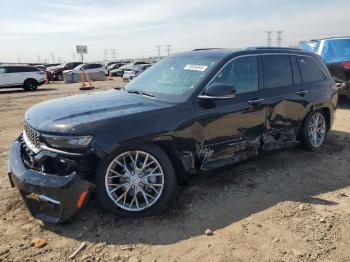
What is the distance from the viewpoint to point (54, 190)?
11.7 feet

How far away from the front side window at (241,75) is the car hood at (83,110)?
930 mm

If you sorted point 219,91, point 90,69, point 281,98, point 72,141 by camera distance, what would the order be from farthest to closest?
1. point 90,69
2. point 281,98
3. point 219,91
4. point 72,141

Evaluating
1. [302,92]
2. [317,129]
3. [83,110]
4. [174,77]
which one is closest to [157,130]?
[83,110]

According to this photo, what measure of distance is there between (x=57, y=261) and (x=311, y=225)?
2.55 m

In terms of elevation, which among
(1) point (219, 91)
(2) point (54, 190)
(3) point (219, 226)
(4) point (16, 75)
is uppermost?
(1) point (219, 91)

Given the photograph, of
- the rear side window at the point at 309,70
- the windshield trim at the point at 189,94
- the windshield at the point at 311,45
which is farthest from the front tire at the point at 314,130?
the windshield at the point at 311,45

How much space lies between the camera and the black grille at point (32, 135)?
4.02m

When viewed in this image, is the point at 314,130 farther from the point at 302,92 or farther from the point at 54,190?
the point at 54,190

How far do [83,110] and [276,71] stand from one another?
9.86 ft

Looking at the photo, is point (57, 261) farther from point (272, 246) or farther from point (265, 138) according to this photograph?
point (265, 138)

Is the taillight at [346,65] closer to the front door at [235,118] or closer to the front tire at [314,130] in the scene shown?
the front tire at [314,130]

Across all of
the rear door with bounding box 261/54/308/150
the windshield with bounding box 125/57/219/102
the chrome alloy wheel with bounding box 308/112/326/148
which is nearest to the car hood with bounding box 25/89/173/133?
the windshield with bounding box 125/57/219/102

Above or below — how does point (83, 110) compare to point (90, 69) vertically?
below

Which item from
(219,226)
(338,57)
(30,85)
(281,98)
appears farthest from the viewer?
(30,85)
